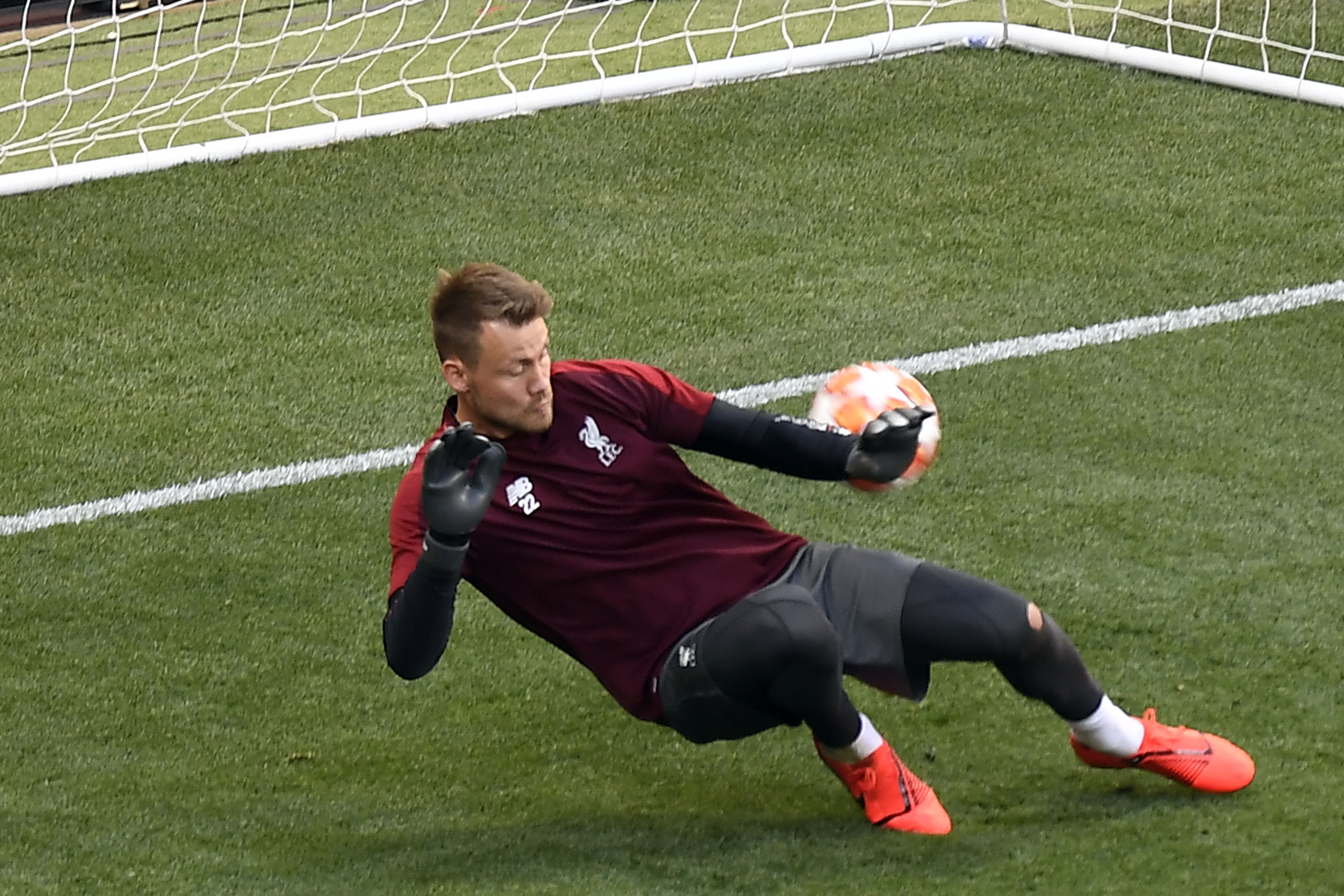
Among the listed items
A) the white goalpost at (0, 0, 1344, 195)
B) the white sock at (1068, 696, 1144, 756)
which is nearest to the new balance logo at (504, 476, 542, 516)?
the white sock at (1068, 696, 1144, 756)

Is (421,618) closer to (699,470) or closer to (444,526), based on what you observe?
(444,526)

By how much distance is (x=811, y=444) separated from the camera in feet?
12.1

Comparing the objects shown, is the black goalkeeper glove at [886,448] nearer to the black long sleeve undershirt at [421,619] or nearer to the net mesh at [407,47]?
the black long sleeve undershirt at [421,619]

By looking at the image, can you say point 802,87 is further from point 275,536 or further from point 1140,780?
point 1140,780

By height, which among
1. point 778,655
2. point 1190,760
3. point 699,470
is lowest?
point 699,470

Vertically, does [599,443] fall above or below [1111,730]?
above

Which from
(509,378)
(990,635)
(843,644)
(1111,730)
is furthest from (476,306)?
(1111,730)

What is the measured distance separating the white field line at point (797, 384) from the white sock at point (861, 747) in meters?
2.10

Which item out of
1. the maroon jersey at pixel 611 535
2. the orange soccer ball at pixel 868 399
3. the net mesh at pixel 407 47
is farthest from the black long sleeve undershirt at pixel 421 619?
the net mesh at pixel 407 47

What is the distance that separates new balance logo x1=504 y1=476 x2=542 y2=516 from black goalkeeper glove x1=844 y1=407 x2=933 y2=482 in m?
0.60

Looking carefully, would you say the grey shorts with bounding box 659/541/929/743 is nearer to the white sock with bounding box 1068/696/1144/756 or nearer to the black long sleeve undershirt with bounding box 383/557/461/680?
the white sock with bounding box 1068/696/1144/756

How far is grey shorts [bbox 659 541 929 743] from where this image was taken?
144 inches

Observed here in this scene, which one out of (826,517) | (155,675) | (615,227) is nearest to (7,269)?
(615,227)

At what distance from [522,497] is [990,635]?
3.01 ft
